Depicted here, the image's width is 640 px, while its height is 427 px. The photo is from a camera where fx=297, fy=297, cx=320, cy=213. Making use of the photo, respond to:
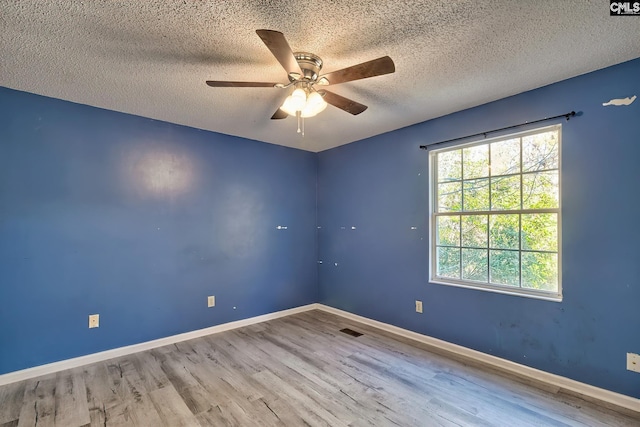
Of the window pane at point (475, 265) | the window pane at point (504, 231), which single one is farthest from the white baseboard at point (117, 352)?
the window pane at point (504, 231)

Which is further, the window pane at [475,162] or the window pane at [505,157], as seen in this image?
the window pane at [475,162]

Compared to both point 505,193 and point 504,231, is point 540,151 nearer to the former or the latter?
point 505,193

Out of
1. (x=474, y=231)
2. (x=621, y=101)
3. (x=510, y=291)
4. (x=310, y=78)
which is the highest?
(x=310, y=78)

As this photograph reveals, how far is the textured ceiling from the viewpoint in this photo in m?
1.61

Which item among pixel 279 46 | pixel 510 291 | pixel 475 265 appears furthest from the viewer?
pixel 475 265

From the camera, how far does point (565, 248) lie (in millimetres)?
2357

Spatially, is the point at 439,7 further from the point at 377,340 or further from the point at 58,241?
the point at 58,241

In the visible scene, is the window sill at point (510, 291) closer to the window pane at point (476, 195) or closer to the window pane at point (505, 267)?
the window pane at point (505, 267)

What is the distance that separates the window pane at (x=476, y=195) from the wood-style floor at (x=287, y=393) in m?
1.49

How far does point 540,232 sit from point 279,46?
2534 millimetres

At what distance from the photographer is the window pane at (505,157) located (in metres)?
2.69

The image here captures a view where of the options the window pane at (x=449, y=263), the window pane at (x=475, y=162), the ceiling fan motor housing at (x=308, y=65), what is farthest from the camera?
the window pane at (x=449, y=263)

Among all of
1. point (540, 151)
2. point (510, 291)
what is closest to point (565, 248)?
point (510, 291)

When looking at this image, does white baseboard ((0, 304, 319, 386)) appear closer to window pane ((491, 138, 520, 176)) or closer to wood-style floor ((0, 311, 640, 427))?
wood-style floor ((0, 311, 640, 427))
